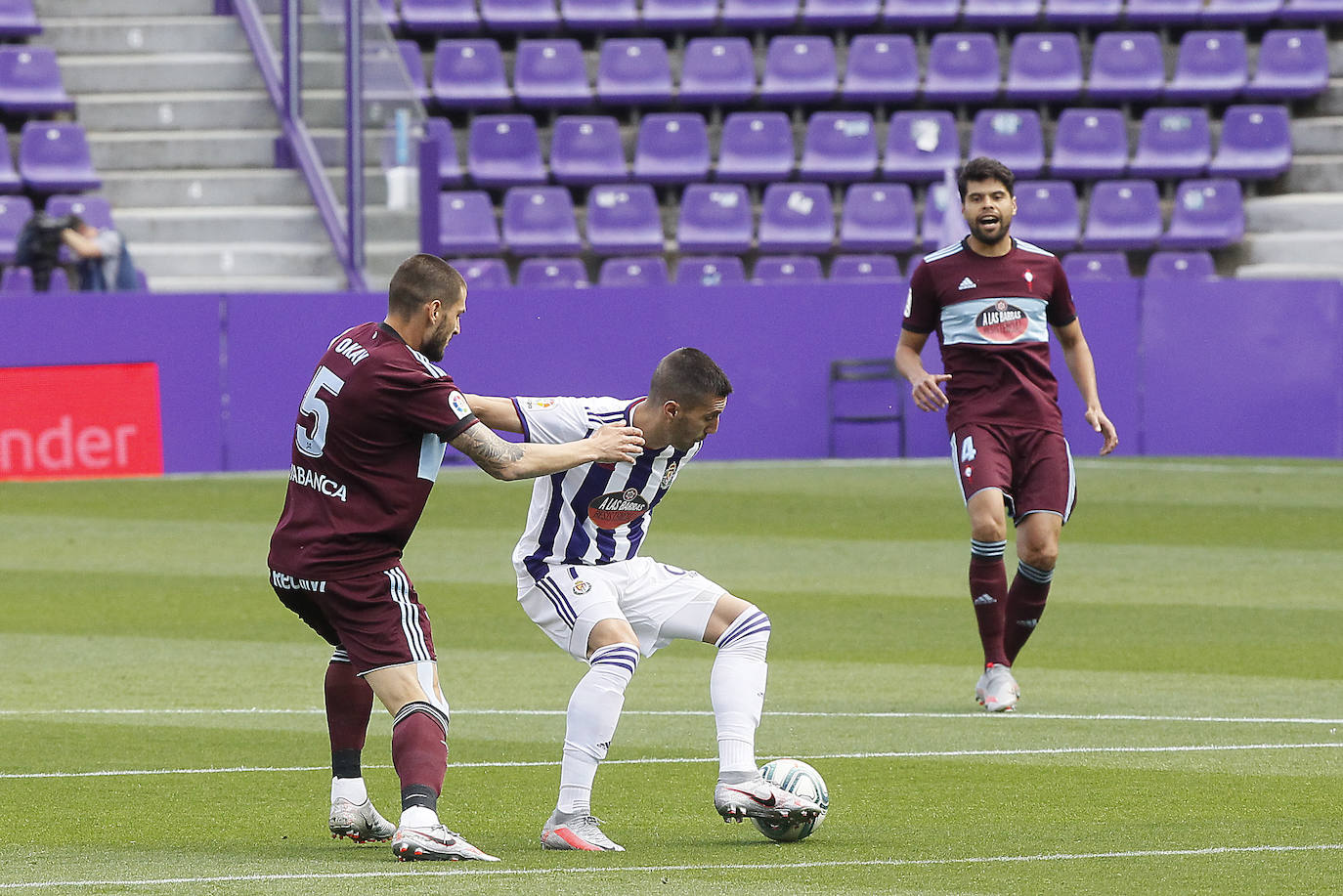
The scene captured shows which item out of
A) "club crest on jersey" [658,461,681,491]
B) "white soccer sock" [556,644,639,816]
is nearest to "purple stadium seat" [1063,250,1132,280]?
"club crest on jersey" [658,461,681,491]

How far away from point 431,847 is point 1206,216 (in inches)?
723

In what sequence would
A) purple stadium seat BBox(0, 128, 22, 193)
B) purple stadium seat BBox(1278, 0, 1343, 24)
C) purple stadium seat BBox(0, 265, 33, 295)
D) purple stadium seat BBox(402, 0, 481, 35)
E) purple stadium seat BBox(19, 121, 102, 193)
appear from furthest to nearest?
purple stadium seat BBox(402, 0, 481, 35) → purple stadium seat BBox(1278, 0, 1343, 24) → purple stadium seat BBox(19, 121, 102, 193) → purple stadium seat BBox(0, 128, 22, 193) → purple stadium seat BBox(0, 265, 33, 295)

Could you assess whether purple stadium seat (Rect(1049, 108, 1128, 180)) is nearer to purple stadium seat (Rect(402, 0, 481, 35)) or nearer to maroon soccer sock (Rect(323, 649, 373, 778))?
purple stadium seat (Rect(402, 0, 481, 35))

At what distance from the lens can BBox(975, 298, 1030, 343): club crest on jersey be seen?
8.57 metres

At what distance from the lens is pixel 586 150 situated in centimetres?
2270

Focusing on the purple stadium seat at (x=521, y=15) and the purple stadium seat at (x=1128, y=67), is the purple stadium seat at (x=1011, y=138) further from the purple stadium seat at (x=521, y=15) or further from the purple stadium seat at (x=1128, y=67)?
the purple stadium seat at (x=521, y=15)

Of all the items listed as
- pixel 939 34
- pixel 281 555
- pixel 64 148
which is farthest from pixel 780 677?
pixel 939 34

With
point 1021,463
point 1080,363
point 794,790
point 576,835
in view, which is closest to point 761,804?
point 794,790

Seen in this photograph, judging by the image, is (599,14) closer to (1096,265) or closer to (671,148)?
(671,148)

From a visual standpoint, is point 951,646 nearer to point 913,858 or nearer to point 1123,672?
point 1123,672

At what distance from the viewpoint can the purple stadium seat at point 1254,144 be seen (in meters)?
22.5

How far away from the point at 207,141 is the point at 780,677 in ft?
49.1

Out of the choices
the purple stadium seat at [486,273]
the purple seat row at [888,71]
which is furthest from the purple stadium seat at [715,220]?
the purple stadium seat at [486,273]

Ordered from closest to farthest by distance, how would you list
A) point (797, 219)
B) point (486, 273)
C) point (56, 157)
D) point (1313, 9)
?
point (486, 273) → point (56, 157) → point (797, 219) → point (1313, 9)
